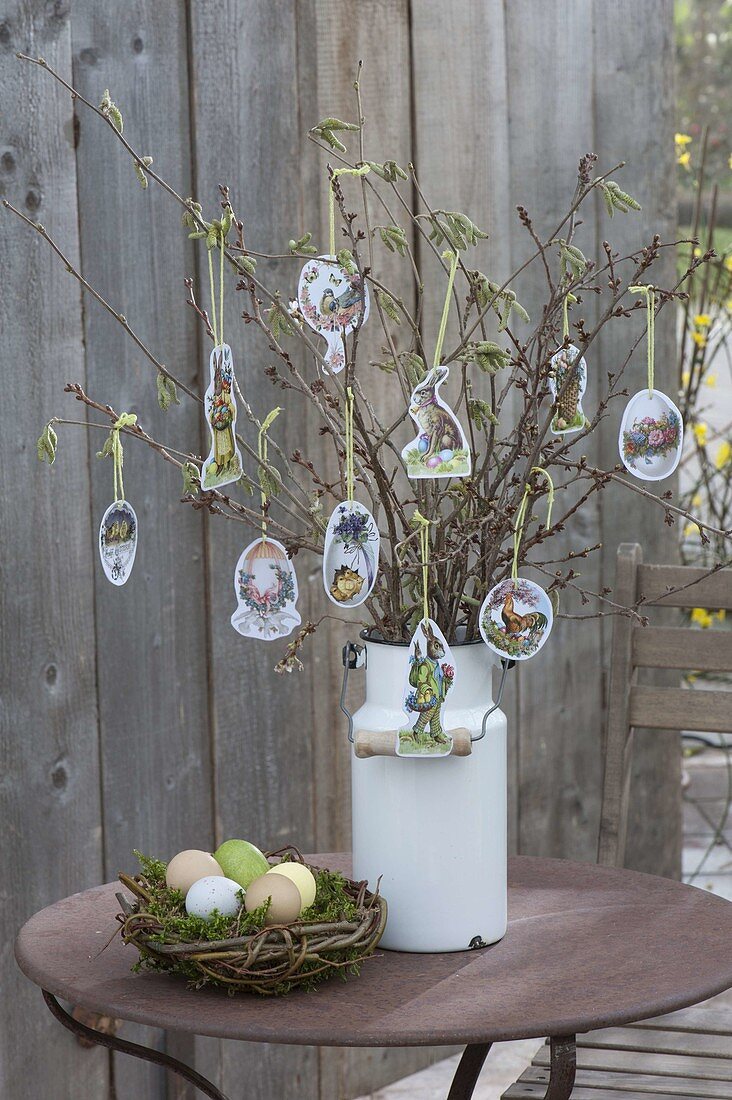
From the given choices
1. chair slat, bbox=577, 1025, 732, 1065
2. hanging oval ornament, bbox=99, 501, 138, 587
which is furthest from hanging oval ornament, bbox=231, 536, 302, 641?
chair slat, bbox=577, 1025, 732, 1065

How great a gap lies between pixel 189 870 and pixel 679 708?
847mm

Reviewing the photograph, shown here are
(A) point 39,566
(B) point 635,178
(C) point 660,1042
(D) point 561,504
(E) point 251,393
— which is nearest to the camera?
(C) point 660,1042

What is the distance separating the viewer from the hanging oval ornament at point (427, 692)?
4.03 feet

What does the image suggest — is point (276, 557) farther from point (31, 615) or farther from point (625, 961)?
point (31, 615)

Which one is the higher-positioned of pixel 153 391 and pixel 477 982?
pixel 153 391

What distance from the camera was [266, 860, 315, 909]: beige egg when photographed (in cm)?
125

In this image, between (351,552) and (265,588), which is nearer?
(351,552)

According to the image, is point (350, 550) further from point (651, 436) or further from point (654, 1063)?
point (654, 1063)

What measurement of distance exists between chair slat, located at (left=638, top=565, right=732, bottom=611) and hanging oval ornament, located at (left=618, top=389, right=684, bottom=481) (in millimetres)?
627

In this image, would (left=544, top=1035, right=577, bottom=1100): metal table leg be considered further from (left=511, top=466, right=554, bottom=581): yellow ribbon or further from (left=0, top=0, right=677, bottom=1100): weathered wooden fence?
(left=0, top=0, right=677, bottom=1100): weathered wooden fence

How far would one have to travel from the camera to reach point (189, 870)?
4.15ft

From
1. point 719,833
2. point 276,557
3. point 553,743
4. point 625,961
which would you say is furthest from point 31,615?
point 719,833

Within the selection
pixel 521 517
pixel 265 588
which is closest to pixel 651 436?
pixel 521 517

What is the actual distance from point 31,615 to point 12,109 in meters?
0.61
